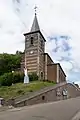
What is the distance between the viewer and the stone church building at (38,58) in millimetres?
44000

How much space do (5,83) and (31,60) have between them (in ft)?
22.7

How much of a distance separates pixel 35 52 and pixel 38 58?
132cm

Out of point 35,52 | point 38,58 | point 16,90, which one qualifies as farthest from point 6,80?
point 16,90

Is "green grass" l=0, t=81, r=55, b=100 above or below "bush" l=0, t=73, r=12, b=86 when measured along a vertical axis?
below

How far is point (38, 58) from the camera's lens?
144ft

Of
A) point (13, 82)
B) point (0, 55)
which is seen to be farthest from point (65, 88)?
point (0, 55)

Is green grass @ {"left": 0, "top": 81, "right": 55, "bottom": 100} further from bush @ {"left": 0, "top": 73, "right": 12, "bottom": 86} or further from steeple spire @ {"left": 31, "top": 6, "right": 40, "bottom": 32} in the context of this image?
steeple spire @ {"left": 31, "top": 6, "right": 40, "bottom": 32}

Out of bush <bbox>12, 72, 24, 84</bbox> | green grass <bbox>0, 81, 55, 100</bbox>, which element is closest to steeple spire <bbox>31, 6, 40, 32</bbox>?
bush <bbox>12, 72, 24, 84</bbox>

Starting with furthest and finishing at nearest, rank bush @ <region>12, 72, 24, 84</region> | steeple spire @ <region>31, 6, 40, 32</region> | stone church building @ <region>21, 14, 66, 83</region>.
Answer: steeple spire @ <region>31, 6, 40, 32</region> → stone church building @ <region>21, 14, 66, 83</region> → bush @ <region>12, 72, 24, 84</region>

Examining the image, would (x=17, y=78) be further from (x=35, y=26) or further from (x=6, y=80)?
(x=35, y=26)

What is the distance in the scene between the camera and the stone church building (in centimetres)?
4400

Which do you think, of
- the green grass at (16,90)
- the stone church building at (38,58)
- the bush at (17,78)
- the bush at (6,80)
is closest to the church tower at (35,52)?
the stone church building at (38,58)

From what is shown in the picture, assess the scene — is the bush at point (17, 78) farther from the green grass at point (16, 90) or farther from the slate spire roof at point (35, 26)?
the slate spire roof at point (35, 26)

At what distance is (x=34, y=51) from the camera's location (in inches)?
1757
